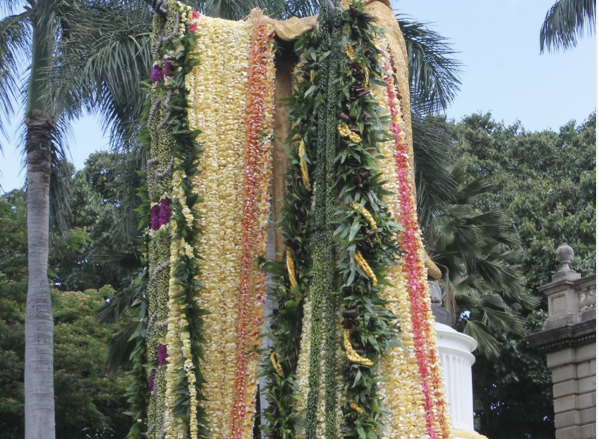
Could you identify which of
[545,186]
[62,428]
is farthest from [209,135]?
[545,186]

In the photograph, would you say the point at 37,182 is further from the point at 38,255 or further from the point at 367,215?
the point at 367,215

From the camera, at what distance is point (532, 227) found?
27250 mm

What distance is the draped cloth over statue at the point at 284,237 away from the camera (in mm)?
5262

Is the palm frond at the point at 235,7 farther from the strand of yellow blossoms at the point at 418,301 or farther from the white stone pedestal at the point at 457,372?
the strand of yellow blossoms at the point at 418,301

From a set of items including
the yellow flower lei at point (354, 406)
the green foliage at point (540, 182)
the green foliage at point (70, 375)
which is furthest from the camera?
the green foliage at point (540, 182)

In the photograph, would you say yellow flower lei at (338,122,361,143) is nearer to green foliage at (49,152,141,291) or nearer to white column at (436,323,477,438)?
white column at (436,323,477,438)

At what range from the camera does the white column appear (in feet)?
28.2

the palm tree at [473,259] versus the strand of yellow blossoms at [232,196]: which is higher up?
the palm tree at [473,259]

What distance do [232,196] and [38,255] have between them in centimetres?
1012

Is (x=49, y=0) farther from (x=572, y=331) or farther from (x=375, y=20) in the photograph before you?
(x=572, y=331)

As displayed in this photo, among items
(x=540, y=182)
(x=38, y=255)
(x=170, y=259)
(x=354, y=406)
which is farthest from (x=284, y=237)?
(x=540, y=182)

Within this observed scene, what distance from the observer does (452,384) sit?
28.6 ft

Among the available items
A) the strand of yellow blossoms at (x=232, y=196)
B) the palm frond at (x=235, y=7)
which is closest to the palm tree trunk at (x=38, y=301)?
the palm frond at (x=235, y=7)

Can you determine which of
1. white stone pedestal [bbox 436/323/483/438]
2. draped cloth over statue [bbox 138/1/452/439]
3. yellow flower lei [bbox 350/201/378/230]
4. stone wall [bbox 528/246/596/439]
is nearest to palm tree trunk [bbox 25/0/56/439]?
white stone pedestal [bbox 436/323/483/438]
